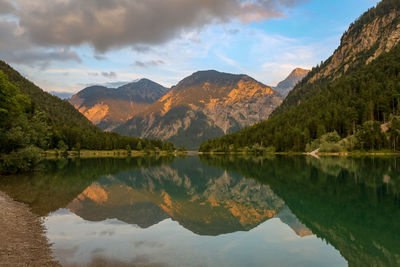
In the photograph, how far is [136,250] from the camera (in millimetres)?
19422

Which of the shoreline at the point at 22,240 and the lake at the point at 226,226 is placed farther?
the lake at the point at 226,226

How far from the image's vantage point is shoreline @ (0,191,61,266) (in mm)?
15455

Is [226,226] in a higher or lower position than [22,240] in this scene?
lower

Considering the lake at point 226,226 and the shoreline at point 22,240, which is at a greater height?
the shoreline at point 22,240

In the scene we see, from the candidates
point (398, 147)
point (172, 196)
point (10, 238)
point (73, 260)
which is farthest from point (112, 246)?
point (398, 147)

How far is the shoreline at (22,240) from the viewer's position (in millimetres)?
15455

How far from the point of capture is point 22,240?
1930cm

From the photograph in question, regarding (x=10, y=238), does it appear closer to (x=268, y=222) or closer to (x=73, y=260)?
(x=73, y=260)

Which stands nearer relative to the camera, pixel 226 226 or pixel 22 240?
pixel 22 240

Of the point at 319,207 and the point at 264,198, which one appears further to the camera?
the point at 264,198

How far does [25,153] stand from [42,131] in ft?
48.3

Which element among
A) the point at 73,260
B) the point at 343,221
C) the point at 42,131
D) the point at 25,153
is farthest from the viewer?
the point at 42,131

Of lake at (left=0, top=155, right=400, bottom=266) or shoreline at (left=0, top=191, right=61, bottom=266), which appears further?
lake at (left=0, top=155, right=400, bottom=266)

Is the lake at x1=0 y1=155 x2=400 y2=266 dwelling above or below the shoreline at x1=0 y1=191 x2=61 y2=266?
below
